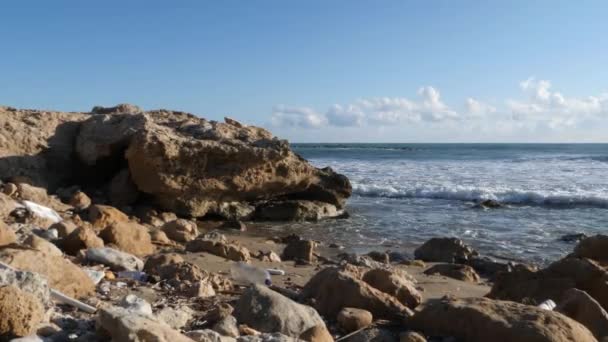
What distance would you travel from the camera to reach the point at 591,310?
13.0 ft

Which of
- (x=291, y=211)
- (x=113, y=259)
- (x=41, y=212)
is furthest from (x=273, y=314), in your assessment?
(x=291, y=211)

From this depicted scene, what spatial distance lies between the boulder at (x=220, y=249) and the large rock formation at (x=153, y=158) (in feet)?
16.2

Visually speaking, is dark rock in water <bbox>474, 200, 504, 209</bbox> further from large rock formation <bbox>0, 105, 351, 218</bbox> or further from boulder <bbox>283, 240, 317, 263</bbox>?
boulder <bbox>283, 240, 317, 263</bbox>

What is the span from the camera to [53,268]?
11.4ft

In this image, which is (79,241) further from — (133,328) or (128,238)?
(133,328)

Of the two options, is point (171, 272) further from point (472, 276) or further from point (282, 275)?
point (472, 276)

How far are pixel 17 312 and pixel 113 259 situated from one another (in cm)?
217

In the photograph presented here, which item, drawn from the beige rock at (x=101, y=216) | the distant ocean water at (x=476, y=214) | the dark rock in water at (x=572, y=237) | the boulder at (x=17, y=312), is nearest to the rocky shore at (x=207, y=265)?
the boulder at (x=17, y=312)

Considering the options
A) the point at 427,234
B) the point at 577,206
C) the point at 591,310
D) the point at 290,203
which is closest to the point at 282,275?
the point at 591,310

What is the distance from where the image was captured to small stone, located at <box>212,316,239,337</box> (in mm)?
3020

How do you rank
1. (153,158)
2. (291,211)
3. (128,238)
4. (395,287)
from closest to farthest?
(395,287) → (128,238) → (153,158) → (291,211)

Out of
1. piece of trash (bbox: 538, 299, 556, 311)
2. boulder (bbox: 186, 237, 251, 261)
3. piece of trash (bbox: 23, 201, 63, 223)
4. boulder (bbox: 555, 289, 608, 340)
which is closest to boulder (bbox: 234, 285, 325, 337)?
boulder (bbox: 555, 289, 608, 340)

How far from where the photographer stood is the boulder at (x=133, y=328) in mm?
2377

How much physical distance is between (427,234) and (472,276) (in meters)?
3.97
